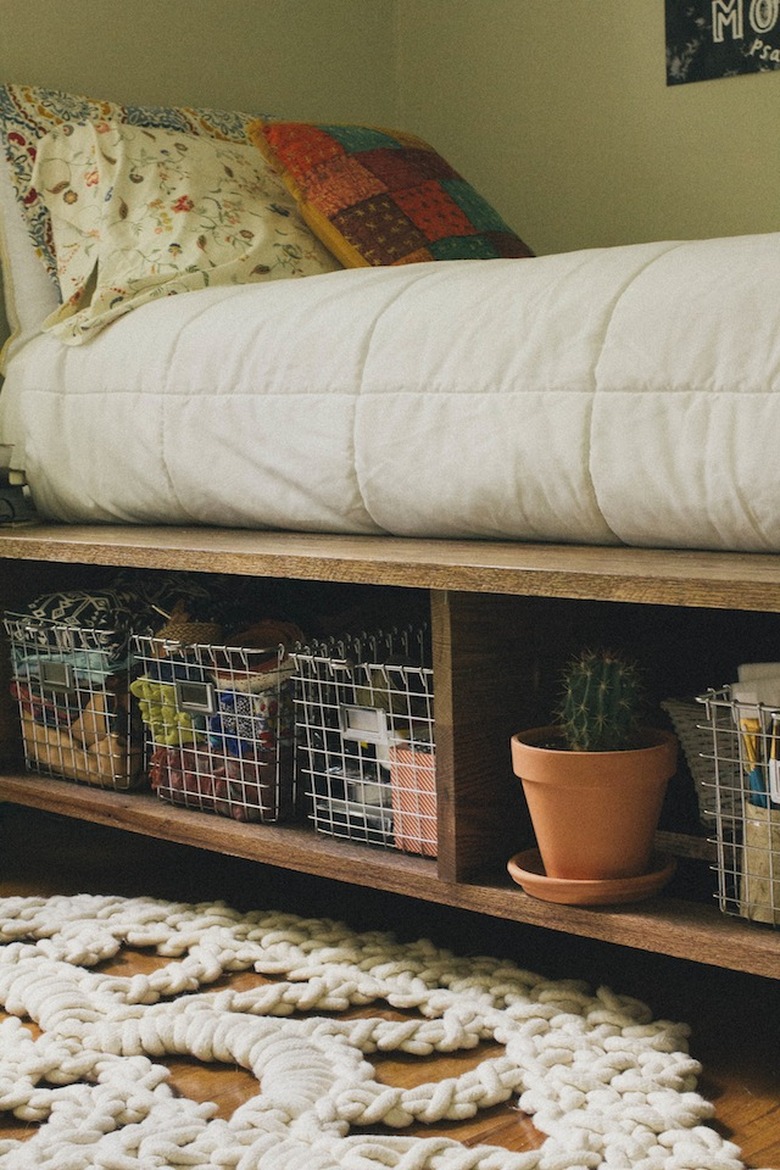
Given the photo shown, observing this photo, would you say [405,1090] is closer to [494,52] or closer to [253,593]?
[253,593]

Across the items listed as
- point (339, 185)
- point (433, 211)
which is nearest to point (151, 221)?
point (339, 185)

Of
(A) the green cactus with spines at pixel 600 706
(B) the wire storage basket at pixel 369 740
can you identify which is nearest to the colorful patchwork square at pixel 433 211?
(B) the wire storage basket at pixel 369 740

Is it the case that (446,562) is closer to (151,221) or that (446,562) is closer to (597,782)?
(597,782)

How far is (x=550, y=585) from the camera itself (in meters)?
1.28

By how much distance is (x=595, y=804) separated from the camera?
4.31 feet

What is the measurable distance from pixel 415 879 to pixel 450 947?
15 cm

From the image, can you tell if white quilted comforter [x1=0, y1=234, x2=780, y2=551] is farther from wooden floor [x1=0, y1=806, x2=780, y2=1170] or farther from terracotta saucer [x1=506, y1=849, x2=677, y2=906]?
wooden floor [x1=0, y1=806, x2=780, y2=1170]

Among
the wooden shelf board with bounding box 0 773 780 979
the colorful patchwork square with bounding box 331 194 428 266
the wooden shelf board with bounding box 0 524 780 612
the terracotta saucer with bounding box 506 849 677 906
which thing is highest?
the colorful patchwork square with bounding box 331 194 428 266

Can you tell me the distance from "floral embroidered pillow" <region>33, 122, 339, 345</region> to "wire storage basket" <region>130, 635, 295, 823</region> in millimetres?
496

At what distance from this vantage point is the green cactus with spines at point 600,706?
1.31m

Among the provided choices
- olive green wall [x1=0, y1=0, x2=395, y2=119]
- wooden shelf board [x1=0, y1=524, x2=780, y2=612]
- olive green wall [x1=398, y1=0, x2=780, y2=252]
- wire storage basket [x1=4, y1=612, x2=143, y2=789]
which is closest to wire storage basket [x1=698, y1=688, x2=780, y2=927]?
wooden shelf board [x1=0, y1=524, x2=780, y2=612]

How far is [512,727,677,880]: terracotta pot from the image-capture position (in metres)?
1.31

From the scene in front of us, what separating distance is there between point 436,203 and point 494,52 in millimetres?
866

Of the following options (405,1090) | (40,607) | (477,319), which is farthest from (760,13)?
(405,1090)
